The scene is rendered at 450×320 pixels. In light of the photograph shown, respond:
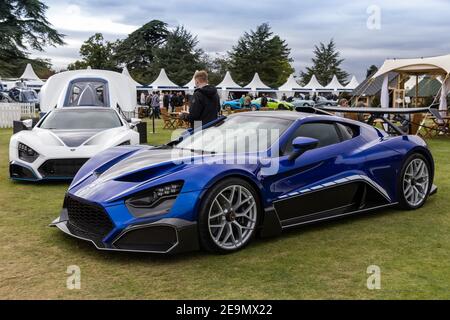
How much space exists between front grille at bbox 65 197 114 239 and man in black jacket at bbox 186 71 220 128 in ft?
10.9

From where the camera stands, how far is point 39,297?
3.46 meters

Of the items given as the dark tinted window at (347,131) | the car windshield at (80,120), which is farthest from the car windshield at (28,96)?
the dark tinted window at (347,131)

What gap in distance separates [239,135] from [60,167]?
3.66 metres

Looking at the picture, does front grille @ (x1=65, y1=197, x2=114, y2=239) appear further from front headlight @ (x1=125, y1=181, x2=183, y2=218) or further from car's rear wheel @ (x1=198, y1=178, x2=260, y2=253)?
car's rear wheel @ (x1=198, y1=178, x2=260, y2=253)

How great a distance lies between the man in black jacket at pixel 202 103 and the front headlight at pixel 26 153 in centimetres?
246

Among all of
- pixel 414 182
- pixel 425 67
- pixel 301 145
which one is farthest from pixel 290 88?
pixel 301 145

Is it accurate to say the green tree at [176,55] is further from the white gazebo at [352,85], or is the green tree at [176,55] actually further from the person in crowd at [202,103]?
the person in crowd at [202,103]

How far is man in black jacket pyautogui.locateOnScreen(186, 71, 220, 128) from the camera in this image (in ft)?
25.1

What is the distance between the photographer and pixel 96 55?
77375mm

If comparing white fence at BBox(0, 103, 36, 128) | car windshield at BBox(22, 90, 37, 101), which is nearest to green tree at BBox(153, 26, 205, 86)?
car windshield at BBox(22, 90, 37, 101)

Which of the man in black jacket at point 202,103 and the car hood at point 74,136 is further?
the car hood at point 74,136

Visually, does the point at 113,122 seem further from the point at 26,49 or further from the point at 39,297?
the point at 26,49

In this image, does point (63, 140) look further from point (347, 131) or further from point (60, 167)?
point (347, 131)

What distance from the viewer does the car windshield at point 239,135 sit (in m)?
4.95
